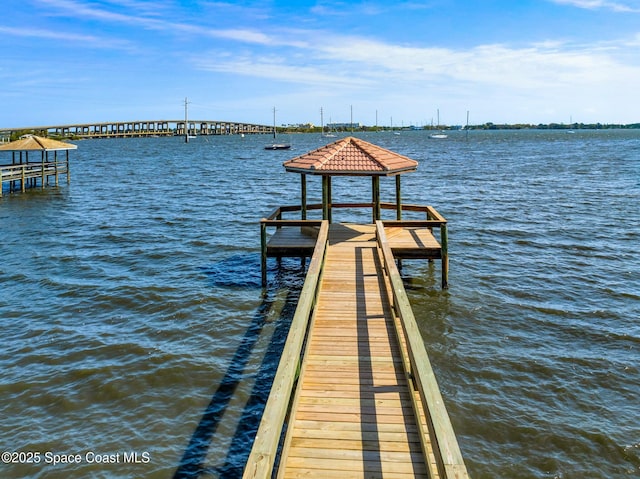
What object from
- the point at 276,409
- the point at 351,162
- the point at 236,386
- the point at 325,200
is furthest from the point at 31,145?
the point at 276,409

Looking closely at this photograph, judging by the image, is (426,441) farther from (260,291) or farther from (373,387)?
(260,291)

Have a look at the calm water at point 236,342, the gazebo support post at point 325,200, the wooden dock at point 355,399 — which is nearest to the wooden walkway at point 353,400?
the wooden dock at point 355,399

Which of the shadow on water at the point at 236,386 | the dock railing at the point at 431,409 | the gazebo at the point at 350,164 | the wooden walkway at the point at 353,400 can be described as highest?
the gazebo at the point at 350,164

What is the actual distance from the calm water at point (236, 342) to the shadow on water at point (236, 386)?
4 cm

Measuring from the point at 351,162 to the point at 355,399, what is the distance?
900 centimetres

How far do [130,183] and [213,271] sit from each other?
102 ft

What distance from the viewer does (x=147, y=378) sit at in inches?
382

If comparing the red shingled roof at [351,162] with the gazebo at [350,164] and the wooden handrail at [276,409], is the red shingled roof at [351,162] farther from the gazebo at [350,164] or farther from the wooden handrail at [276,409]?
the wooden handrail at [276,409]

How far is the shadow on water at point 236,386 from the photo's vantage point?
23.7ft

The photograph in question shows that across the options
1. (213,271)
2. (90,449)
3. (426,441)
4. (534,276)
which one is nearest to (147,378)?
(90,449)

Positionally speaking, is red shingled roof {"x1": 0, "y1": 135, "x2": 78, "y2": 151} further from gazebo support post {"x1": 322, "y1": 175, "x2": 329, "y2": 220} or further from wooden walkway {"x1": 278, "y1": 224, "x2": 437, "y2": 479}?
wooden walkway {"x1": 278, "y1": 224, "x2": 437, "y2": 479}

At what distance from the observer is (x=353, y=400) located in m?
6.45

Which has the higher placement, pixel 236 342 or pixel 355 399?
pixel 355 399

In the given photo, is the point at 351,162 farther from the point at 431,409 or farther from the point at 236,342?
the point at 431,409
